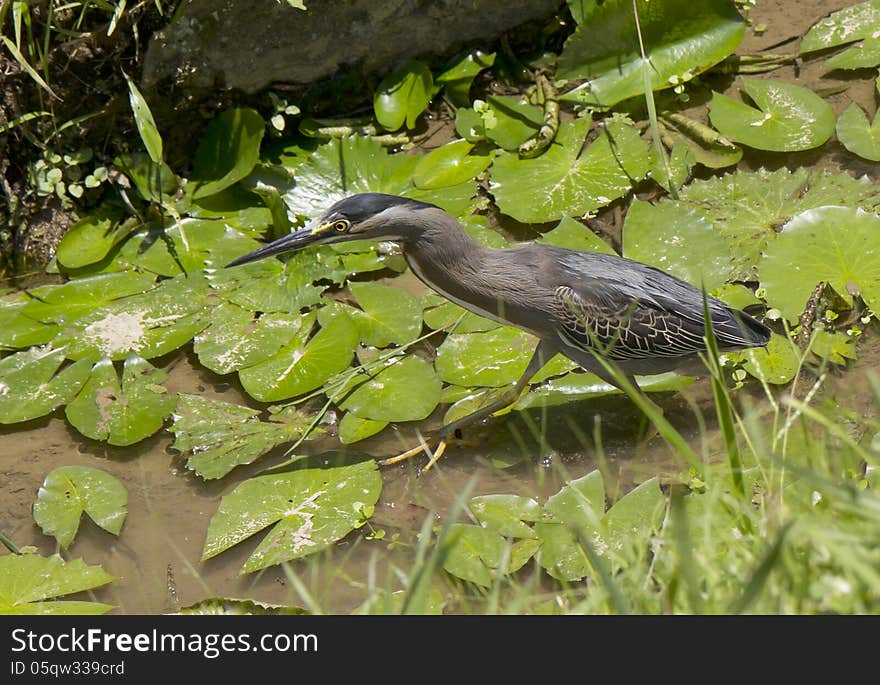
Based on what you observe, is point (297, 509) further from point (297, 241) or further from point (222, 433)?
point (297, 241)

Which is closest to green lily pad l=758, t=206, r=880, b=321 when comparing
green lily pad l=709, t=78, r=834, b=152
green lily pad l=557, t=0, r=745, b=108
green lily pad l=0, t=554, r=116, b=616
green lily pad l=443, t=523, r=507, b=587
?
green lily pad l=709, t=78, r=834, b=152

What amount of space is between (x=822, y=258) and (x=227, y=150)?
2705 millimetres

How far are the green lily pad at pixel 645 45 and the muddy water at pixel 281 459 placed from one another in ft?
5.42

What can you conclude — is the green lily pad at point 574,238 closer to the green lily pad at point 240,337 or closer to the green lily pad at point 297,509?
the green lily pad at point 240,337

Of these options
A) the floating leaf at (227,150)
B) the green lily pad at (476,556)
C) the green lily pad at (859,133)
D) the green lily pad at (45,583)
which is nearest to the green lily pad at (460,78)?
the floating leaf at (227,150)

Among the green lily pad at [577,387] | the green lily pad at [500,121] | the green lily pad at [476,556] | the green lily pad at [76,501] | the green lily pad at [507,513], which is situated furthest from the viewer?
the green lily pad at [500,121]

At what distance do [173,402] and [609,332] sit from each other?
5.77 feet

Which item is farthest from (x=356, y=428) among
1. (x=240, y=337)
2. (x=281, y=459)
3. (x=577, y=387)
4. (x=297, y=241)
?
(x=577, y=387)

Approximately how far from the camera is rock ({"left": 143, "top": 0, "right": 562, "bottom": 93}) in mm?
4750

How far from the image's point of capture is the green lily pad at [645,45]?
16.3 feet

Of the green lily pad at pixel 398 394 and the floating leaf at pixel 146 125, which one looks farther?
the floating leaf at pixel 146 125

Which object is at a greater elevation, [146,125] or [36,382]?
[146,125]

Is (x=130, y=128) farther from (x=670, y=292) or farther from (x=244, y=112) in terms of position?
(x=670, y=292)

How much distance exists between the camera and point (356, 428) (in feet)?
13.1
